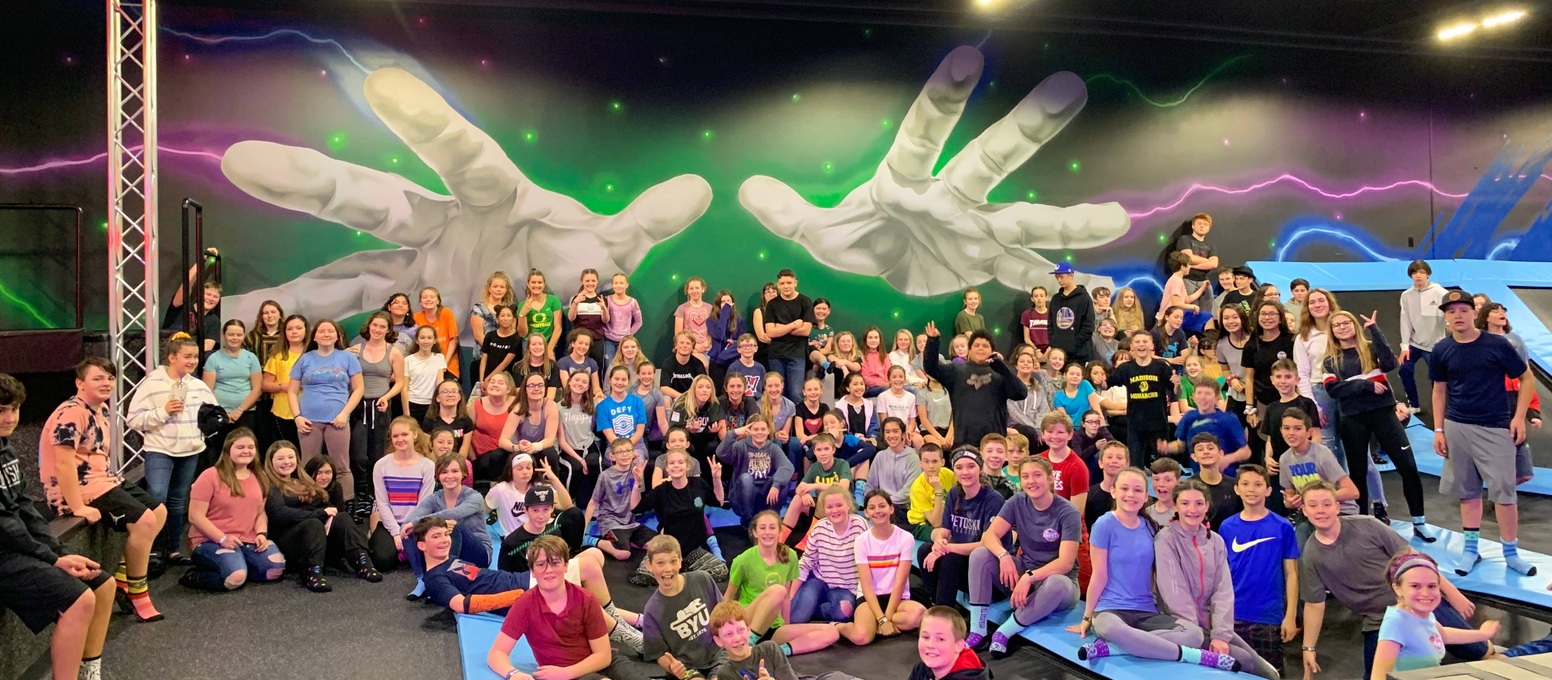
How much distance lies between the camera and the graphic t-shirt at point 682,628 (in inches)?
174

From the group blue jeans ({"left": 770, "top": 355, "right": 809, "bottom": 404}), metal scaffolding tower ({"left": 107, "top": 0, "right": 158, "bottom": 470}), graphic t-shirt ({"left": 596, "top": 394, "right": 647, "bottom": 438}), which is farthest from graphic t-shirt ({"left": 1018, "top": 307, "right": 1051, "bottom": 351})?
metal scaffolding tower ({"left": 107, "top": 0, "right": 158, "bottom": 470})

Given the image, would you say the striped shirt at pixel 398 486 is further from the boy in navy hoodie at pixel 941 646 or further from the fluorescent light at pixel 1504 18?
the fluorescent light at pixel 1504 18

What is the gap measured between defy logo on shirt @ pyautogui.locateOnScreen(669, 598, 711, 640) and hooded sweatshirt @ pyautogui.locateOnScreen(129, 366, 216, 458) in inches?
122

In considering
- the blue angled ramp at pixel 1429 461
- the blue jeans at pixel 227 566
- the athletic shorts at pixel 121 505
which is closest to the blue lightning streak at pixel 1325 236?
the blue angled ramp at pixel 1429 461

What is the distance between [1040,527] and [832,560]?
106 cm

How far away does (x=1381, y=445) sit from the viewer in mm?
6074

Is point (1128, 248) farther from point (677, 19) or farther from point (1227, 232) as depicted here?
point (677, 19)

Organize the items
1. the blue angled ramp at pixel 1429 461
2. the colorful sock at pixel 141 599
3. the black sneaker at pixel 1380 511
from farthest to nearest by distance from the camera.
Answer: the blue angled ramp at pixel 1429 461, the black sneaker at pixel 1380 511, the colorful sock at pixel 141 599

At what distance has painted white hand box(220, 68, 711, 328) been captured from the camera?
834cm

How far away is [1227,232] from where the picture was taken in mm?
10633

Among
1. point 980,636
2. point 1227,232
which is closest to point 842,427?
point 980,636

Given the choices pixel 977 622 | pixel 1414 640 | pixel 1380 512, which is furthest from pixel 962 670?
pixel 1380 512

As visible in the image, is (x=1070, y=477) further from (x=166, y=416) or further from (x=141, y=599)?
(x=166, y=416)

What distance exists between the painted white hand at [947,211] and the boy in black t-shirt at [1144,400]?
10.4ft
